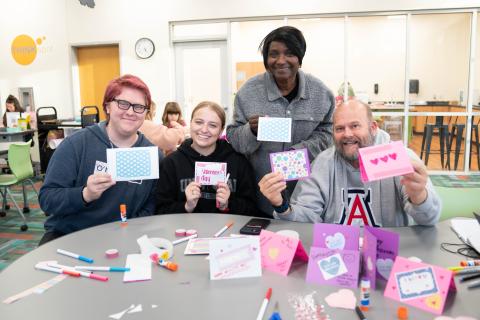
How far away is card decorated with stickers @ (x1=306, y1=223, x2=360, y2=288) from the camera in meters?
1.19

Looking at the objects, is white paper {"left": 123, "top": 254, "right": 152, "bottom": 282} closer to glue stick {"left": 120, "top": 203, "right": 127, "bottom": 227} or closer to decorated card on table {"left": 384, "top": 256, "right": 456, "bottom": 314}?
glue stick {"left": 120, "top": 203, "right": 127, "bottom": 227}

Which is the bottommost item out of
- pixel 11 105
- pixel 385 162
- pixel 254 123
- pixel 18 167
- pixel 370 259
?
pixel 18 167

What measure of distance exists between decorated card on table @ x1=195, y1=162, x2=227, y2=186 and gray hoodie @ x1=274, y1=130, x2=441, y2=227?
0.34m

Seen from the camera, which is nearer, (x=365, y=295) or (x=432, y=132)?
(x=365, y=295)

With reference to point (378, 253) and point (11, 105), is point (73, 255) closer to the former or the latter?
point (378, 253)

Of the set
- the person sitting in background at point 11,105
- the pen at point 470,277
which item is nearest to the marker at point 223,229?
the pen at point 470,277

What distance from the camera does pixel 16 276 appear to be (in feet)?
4.12

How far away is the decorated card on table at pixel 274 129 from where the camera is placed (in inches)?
79.6

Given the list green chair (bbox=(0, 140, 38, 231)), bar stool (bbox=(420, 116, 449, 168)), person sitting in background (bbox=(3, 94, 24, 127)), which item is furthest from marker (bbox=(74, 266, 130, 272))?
bar stool (bbox=(420, 116, 449, 168))

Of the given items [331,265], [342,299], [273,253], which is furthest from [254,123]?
[342,299]

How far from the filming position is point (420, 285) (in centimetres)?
109

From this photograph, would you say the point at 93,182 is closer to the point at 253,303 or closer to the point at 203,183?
the point at 203,183

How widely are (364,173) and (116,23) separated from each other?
677 cm

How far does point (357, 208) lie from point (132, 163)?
39.8 inches
